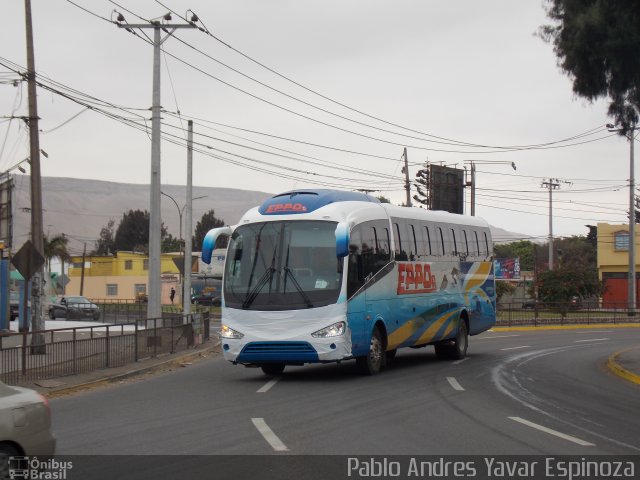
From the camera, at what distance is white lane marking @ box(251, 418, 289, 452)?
32.9 feet

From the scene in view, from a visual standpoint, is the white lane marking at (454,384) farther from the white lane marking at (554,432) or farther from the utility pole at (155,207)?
the utility pole at (155,207)

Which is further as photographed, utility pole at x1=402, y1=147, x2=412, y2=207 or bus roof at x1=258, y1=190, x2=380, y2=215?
utility pole at x1=402, y1=147, x2=412, y2=207

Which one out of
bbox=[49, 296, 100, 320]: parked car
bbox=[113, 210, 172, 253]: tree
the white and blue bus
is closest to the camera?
the white and blue bus

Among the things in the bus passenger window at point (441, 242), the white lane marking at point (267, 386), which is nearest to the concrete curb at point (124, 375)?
the white lane marking at point (267, 386)

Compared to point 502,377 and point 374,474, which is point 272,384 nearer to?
→ point 502,377

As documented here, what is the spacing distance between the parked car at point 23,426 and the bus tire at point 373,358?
11271mm

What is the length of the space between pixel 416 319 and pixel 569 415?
8.31m

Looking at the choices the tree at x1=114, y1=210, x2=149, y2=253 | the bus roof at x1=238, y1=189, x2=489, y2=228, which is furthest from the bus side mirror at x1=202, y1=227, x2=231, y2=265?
the tree at x1=114, y1=210, x2=149, y2=253

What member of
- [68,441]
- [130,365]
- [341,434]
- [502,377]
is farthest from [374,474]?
[130,365]

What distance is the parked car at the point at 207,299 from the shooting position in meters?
84.1

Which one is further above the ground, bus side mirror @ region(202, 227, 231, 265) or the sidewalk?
bus side mirror @ region(202, 227, 231, 265)

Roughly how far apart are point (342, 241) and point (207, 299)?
72754 millimetres

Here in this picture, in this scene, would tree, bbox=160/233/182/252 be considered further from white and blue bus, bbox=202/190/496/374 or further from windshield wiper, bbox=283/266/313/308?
windshield wiper, bbox=283/266/313/308

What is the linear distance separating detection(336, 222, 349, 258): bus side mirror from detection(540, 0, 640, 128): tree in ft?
19.6
